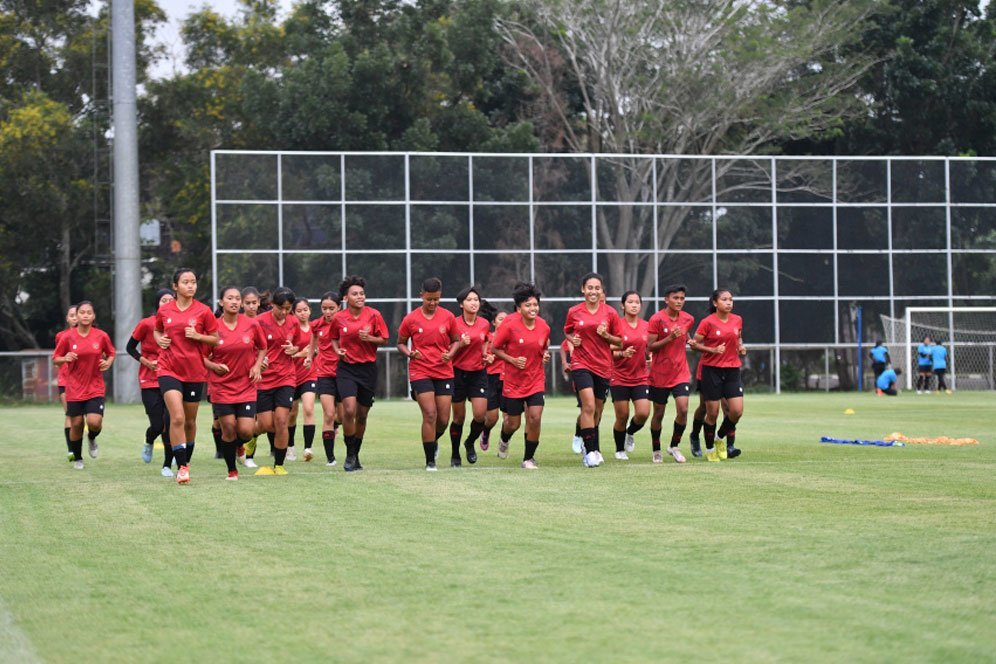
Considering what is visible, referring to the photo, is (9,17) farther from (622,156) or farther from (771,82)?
(771,82)

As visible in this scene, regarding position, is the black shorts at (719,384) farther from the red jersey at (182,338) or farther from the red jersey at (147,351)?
the red jersey at (147,351)

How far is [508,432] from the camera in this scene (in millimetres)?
17750

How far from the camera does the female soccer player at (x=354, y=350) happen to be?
16312 mm

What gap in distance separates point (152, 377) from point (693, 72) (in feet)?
117

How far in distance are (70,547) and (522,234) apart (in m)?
35.8

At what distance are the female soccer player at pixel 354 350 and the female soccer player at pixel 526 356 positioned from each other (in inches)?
53.1

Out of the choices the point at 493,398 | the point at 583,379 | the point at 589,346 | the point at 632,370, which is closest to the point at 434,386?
the point at 583,379

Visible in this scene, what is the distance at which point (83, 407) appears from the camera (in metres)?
18.4

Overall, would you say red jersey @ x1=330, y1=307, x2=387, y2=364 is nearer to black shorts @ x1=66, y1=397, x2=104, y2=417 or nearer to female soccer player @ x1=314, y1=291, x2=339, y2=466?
female soccer player @ x1=314, y1=291, x2=339, y2=466

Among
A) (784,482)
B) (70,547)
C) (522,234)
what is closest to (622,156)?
(522,234)

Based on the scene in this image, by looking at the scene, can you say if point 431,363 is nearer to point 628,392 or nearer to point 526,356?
point 526,356

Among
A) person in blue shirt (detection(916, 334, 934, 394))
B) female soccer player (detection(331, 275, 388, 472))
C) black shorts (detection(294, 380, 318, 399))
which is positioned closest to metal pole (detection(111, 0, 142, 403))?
person in blue shirt (detection(916, 334, 934, 394))

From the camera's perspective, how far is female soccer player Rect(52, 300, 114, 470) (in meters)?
18.2

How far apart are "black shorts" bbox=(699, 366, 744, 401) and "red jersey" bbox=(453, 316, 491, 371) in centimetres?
265
